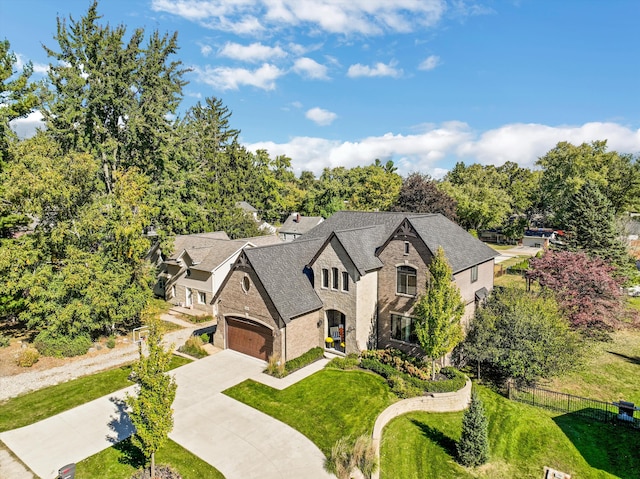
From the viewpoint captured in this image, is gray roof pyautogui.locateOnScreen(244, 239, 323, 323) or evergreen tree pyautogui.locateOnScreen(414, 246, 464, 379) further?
gray roof pyautogui.locateOnScreen(244, 239, 323, 323)

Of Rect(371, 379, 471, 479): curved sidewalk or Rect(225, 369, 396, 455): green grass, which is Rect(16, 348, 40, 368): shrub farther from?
Rect(371, 379, 471, 479): curved sidewalk

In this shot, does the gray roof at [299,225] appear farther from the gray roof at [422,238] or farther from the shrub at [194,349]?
the shrub at [194,349]

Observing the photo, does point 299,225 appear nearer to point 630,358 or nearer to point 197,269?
point 197,269

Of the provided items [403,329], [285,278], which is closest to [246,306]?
[285,278]

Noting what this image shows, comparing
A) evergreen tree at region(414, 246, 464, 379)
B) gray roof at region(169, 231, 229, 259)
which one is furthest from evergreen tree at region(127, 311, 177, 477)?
gray roof at region(169, 231, 229, 259)

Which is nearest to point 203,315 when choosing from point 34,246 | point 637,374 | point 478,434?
point 34,246

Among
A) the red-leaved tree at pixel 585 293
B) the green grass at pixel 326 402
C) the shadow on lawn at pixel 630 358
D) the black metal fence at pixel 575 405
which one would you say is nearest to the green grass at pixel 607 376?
the shadow on lawn at pixel 630 358
